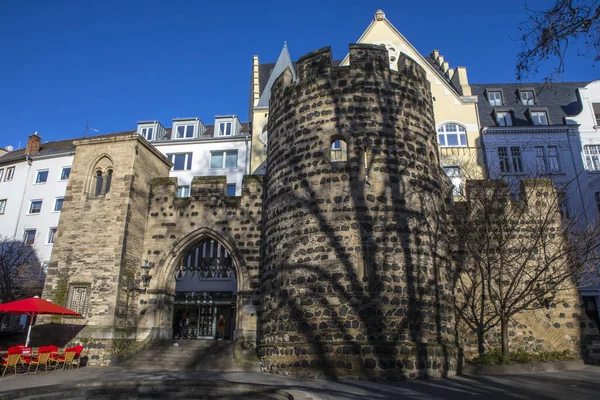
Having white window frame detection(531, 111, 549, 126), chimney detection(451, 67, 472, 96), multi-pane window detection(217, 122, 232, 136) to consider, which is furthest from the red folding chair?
white window frame detection(531, 111, 549, 126)

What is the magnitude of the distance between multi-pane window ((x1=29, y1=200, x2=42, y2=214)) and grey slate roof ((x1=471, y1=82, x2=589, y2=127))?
2900 centimetres

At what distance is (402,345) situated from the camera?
968cm

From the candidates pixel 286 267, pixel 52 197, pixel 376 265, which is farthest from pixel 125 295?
pixel 52 197

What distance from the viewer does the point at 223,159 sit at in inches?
1142

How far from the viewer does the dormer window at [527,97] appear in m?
26.8

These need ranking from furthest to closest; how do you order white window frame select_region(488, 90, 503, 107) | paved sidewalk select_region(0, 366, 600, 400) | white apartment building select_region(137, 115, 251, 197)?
white apartment building select_region(137, 115, 251, 197) < white window frame select_region(488, 90, 503, 107) < paved sidewalk select_region(0, 366, 600, 400)

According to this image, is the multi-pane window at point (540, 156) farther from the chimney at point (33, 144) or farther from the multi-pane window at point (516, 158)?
the chimney at point (33, 144)

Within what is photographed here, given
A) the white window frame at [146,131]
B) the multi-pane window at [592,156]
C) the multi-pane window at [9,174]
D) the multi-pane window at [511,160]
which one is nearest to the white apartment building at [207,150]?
the white window frame at [146,131]

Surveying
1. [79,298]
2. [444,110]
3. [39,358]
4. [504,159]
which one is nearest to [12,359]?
[39,358]

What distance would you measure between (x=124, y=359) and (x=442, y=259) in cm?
951

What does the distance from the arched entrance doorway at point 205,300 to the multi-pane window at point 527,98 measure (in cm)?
1959

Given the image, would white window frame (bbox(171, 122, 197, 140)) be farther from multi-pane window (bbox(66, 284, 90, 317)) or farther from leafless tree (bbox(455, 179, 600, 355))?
leafless tree (bbox(455, 179, 600, 355))

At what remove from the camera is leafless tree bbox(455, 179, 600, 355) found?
1220 cm

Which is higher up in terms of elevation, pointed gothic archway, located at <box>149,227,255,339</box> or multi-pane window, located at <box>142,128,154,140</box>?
multi-pane window, located at <box>142,128,154,140</box>
